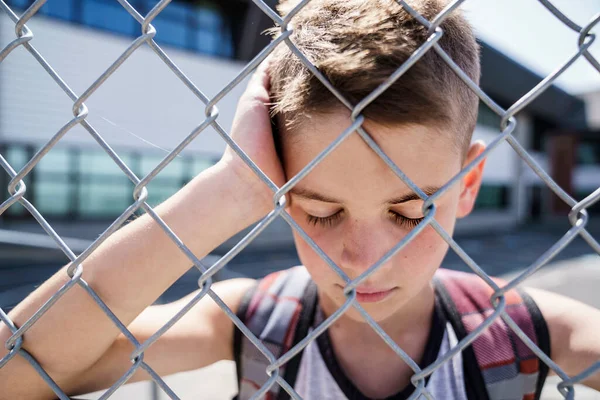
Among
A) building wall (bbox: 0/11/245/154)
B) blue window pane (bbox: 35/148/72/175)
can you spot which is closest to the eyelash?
building wall (bbox: 0/11/245/154)

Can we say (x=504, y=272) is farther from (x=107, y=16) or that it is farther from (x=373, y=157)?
(x=107, y=16)

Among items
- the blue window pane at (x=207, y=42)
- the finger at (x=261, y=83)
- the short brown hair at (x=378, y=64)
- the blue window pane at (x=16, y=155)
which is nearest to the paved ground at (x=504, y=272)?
the finger at (x=261, y=83)

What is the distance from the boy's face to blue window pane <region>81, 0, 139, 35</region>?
436 inches

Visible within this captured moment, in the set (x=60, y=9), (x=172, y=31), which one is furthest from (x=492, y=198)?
(x=60, y=9)

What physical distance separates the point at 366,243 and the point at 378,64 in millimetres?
329

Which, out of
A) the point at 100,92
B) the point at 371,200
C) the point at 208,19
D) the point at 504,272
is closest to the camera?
the point at 371,200

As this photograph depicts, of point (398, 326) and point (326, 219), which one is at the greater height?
point (326, 219)

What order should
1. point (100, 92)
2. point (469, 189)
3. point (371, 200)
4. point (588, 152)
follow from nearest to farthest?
point (371, 200) → point (469, 189) → point (100, 92) → point (588, 152)

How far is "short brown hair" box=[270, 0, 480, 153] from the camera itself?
685mm

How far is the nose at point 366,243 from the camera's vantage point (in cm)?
78

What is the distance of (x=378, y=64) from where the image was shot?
2.24ft

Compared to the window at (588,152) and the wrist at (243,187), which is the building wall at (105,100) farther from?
the window at (588,152)

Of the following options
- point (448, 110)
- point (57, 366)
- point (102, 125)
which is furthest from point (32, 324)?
point (448, 110)

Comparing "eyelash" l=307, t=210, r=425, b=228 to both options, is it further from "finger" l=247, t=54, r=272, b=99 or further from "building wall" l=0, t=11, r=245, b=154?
"building wall" l=0, t=11, r=245, b=154
